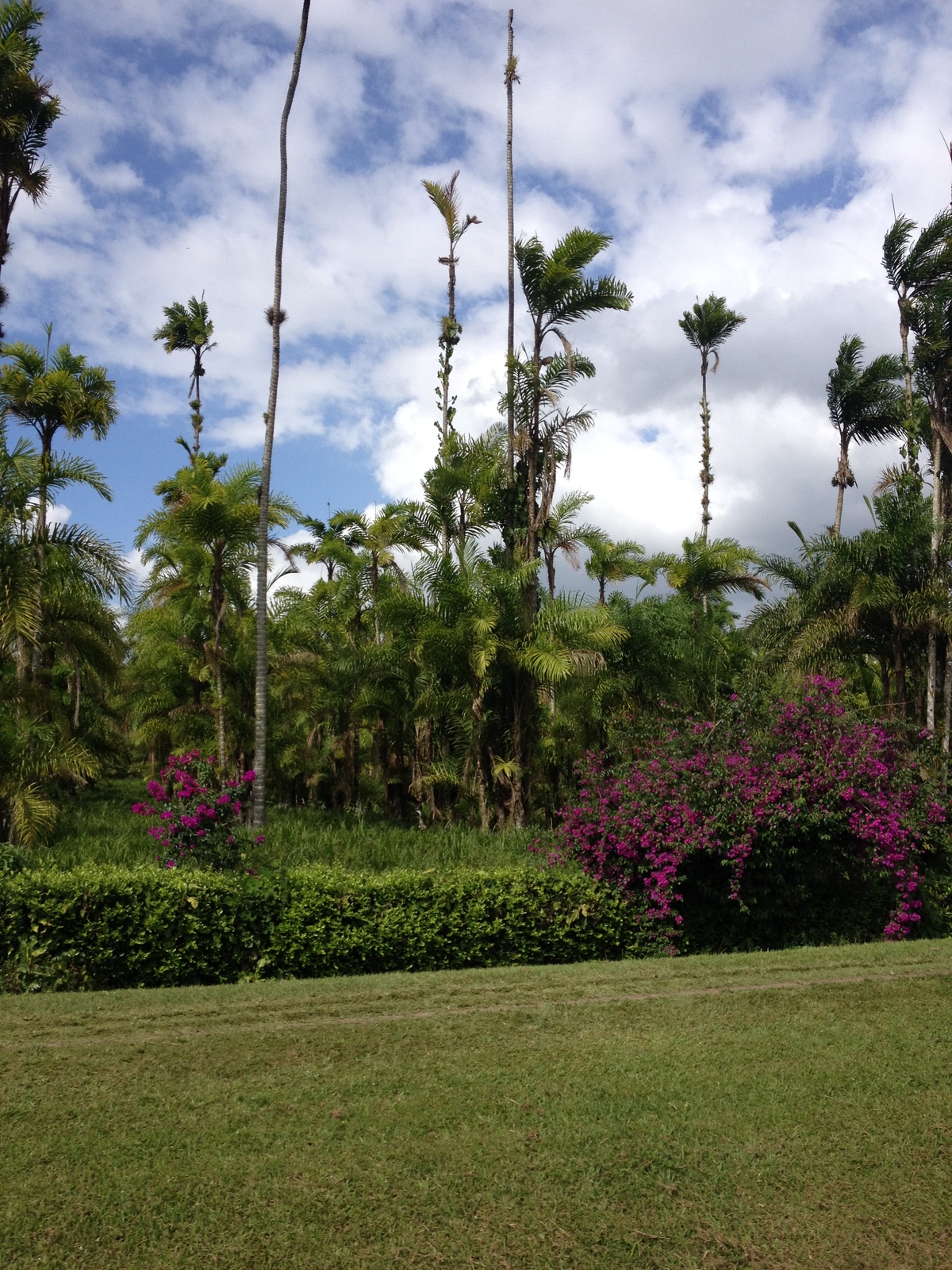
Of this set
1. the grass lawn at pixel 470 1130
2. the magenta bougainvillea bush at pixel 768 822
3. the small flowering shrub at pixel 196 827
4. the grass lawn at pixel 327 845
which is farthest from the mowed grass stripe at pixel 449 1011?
the small flowering shrub at pixel 196 827

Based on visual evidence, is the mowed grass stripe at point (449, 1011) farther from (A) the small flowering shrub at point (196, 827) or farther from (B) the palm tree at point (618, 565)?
(B) the palm tree at point (618, 565)

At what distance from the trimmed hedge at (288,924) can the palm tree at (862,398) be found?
53.2 ft

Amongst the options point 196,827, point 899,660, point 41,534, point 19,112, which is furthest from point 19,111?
point 899,660

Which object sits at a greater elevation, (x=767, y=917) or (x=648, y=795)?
(x=648, y=795)

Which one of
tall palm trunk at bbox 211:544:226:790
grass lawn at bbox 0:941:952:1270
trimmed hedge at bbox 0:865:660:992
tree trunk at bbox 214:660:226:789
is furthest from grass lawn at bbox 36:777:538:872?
grass lawn at bbox 0:941:952:1270

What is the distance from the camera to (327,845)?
39.7 feet

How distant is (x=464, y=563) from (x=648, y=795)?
6081mm

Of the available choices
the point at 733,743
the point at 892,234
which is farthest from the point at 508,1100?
the point at 892,234

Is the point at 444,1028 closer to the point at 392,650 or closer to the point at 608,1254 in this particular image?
the point at 608,1254

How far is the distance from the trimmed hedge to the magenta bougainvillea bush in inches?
23.6

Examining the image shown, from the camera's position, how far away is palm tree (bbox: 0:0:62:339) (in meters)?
13.0

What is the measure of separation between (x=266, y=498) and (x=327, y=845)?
17.7ft

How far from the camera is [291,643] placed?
18859 mm

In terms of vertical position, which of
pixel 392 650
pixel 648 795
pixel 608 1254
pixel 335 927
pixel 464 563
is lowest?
pixel 608 1254
